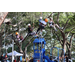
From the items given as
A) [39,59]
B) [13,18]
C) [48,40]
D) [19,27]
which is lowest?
[39,59]

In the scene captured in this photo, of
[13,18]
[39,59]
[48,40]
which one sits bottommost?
[39,59]

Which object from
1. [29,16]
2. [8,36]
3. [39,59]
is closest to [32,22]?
[29,16]

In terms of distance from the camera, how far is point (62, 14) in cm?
952

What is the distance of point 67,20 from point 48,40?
3.88 metres

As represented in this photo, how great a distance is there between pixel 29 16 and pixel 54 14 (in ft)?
6.42

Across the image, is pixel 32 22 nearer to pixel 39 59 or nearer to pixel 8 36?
pixel 8 36

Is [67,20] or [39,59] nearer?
[39,59]

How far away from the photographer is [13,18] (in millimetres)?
9297

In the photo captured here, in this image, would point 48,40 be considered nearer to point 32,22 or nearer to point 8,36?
point 32,22
